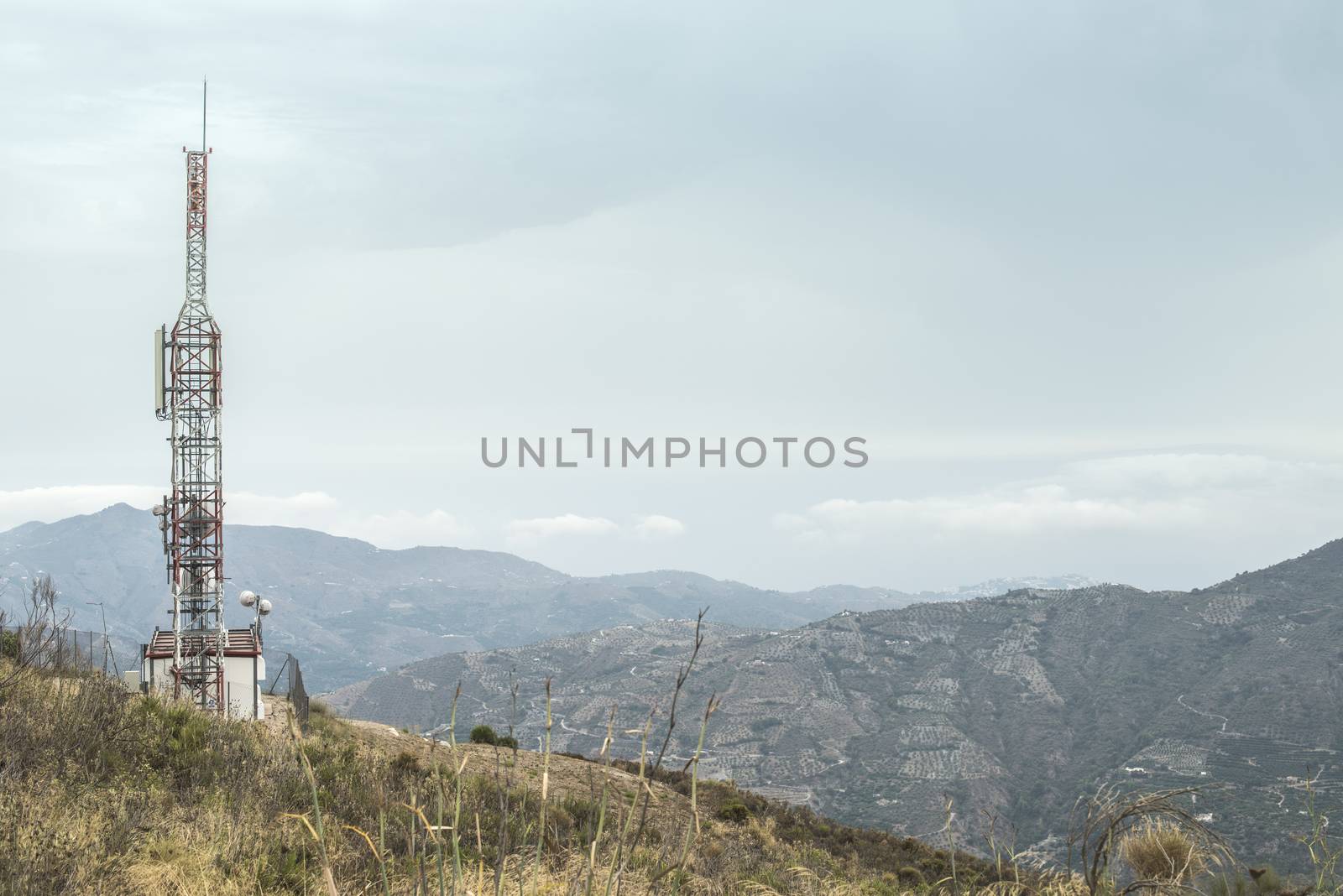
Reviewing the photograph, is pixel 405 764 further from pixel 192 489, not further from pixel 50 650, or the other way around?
pixel 192 489

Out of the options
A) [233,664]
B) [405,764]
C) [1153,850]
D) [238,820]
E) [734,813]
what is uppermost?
[238,820]

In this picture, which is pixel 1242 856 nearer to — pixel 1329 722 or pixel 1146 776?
pixel 1146 776

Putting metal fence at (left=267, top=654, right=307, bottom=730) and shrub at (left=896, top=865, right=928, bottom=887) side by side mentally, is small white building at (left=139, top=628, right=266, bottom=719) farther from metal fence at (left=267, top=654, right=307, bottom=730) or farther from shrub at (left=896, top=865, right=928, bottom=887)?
shrub at (left=896, top=865, right=928, bottom=887)

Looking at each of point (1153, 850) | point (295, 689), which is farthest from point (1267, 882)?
point (295, 689)

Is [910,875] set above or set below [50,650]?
below

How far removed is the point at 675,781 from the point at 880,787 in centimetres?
13956

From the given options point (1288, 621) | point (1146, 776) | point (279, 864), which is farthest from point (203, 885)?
point (1288, 621)

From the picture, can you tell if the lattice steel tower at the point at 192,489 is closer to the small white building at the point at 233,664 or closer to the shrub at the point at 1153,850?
the small white building at the point at 233,664

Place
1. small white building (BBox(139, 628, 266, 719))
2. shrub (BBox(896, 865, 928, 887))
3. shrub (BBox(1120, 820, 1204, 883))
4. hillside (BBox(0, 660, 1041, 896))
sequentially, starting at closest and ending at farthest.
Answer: hillside (BBox(0, 660, 1041, 896)), shrub (BBox(1120, 820, 1204, 883)), shrub (BBox(896, 865, 928, 887)), small white building (BBox(139, 628, 266, 719))

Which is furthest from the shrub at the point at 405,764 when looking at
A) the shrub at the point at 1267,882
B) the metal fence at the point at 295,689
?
the shrub at the point at 1267,882

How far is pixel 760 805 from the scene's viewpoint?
33.2 m

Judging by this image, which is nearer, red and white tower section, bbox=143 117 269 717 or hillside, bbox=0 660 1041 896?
hillside, bbox=0 660 1041 896

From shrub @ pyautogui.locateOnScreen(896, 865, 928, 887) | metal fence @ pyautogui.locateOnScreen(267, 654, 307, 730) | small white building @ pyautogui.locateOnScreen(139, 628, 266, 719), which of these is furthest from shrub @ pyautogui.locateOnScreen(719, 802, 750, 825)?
small white building @ pyautogui.locateOnScreen(139, 628, 266, 719)

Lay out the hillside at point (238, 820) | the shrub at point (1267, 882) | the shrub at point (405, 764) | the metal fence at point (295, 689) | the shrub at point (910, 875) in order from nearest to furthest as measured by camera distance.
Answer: the hillside at point (238, 820) → the shrub at point (1267, 882) → the shrub at point (405, 764) → the shrub at point (910, 875) → the metal fence at point (295, 689)
